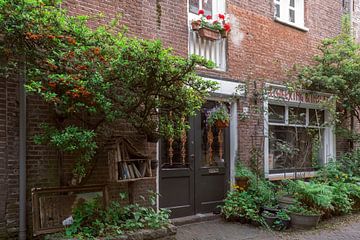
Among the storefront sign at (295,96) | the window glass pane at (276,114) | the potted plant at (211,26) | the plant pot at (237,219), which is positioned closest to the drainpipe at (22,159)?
the potted plant at (211,26)

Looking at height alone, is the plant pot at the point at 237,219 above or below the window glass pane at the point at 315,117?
below

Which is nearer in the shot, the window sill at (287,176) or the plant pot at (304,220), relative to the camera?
the plant pot at (304,220)

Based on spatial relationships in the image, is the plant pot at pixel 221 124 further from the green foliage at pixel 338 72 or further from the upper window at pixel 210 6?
the green foliage at pixel 338 72

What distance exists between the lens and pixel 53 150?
601 centimetres

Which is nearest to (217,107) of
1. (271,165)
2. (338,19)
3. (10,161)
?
(271,165)

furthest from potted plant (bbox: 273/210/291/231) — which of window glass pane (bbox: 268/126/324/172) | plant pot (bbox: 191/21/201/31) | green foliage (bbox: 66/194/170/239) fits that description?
plant pot (bbox: 191/21/201/31)

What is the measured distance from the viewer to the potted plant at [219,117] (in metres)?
8.03

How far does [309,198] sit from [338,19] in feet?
21.9

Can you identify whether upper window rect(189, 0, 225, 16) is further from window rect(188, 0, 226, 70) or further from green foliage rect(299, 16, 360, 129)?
green foliage rect(299, 16, 360, 129)

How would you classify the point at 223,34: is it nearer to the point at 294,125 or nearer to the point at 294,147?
the point at 294,125

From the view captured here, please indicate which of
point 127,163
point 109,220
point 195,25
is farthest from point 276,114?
point 109,220

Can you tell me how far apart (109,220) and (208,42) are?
4603mm

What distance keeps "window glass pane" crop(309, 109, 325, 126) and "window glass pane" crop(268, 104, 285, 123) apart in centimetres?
136

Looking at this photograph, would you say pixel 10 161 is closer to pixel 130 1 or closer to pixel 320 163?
pixel 130 1
